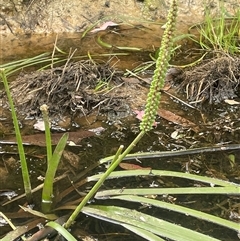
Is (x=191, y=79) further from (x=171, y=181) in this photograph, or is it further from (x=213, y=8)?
(x=213, y=8)

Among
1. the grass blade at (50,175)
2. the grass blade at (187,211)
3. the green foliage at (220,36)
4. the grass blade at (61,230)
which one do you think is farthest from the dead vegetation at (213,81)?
the grass blade at (61,230)

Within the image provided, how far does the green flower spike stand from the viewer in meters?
1.10

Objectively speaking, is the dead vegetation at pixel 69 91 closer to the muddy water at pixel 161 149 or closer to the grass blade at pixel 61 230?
the muddy water at pixel 161 149

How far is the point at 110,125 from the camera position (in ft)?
7.33

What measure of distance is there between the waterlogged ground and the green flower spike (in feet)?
1.69

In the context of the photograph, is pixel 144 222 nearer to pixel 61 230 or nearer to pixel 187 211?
pixel 187 211

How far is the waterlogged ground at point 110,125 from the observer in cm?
168

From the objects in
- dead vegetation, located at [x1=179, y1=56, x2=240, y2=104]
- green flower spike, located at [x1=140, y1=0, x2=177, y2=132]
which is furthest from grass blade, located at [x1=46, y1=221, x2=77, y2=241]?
dead vegetation, located at [x1=179, y1=56, x2=240, y2=104]

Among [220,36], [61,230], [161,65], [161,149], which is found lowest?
[161,149]

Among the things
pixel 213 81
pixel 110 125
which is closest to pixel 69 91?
pixel 110 125

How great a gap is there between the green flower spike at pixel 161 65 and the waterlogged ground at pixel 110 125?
1.69 ft

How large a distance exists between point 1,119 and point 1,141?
0.77 ft

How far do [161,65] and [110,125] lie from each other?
111 cm

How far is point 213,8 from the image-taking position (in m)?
3.62
